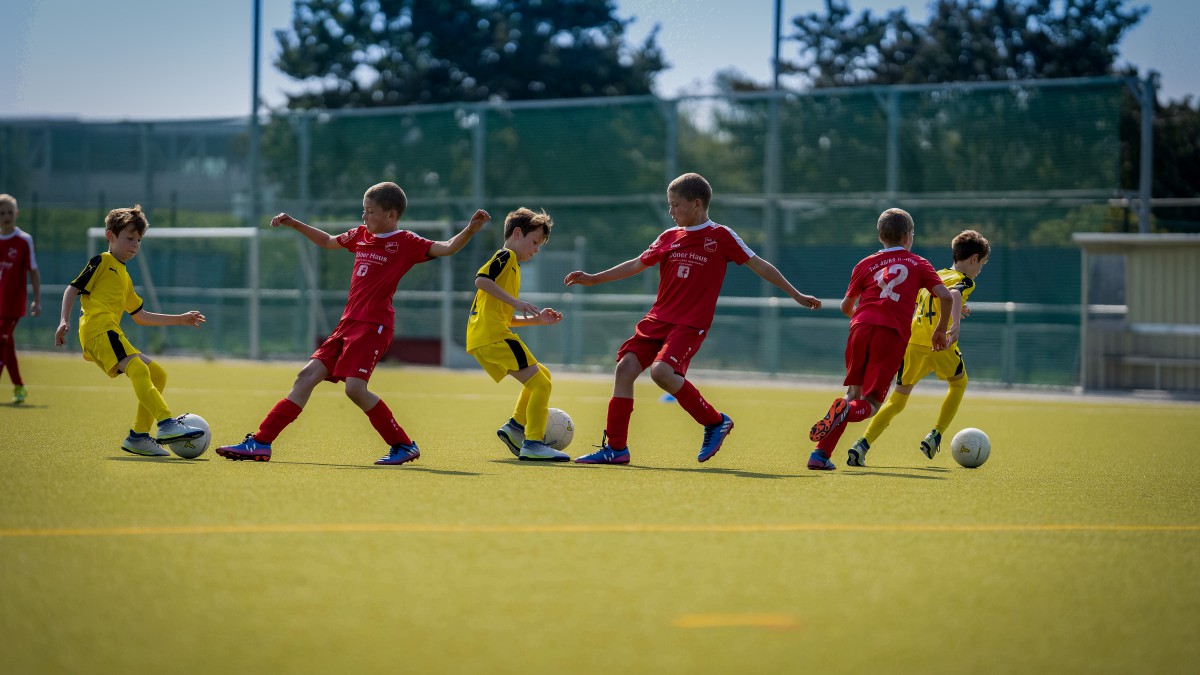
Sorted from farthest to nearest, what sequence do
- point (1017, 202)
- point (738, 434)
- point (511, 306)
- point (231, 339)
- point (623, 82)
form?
point (623, 82)
point (231, 339)
point (1017, 202)
point (738, 434)
point (511, 306)

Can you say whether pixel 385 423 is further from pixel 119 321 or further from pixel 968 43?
pixel 968 43

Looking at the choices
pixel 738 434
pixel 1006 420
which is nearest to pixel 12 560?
pixel 738 434

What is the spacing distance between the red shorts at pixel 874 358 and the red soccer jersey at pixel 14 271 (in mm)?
7589

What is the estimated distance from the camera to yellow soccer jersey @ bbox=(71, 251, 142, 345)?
28.1 ft

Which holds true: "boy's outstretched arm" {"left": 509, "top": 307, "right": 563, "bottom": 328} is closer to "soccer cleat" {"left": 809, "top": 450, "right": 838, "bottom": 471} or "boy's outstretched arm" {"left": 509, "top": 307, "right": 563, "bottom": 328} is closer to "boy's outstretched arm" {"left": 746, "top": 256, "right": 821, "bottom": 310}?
"boy's outstretched arm" {"left": 746, "top": 256, "right": 821, "bottom": 310}

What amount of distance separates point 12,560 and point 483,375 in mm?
15895

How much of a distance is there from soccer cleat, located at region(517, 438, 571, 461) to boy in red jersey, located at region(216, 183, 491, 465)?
2.14ft

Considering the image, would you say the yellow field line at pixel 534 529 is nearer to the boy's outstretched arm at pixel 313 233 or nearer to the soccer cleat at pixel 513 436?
the soccer cleat at pixel 513 436

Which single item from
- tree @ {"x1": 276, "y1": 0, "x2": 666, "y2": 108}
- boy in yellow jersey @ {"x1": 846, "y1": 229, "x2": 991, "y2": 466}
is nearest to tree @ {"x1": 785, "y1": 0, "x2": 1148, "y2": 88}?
tree @ {"x1": 276, "y1": 0, "x2": 666, "y2": 108}

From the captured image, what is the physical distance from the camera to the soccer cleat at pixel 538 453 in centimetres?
848

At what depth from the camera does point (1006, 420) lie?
13648 mm

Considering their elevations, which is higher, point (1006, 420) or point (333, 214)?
point (333, 214)

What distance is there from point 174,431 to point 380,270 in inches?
56.2

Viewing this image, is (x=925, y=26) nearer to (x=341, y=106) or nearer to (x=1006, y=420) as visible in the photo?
(x=341, y=106)
